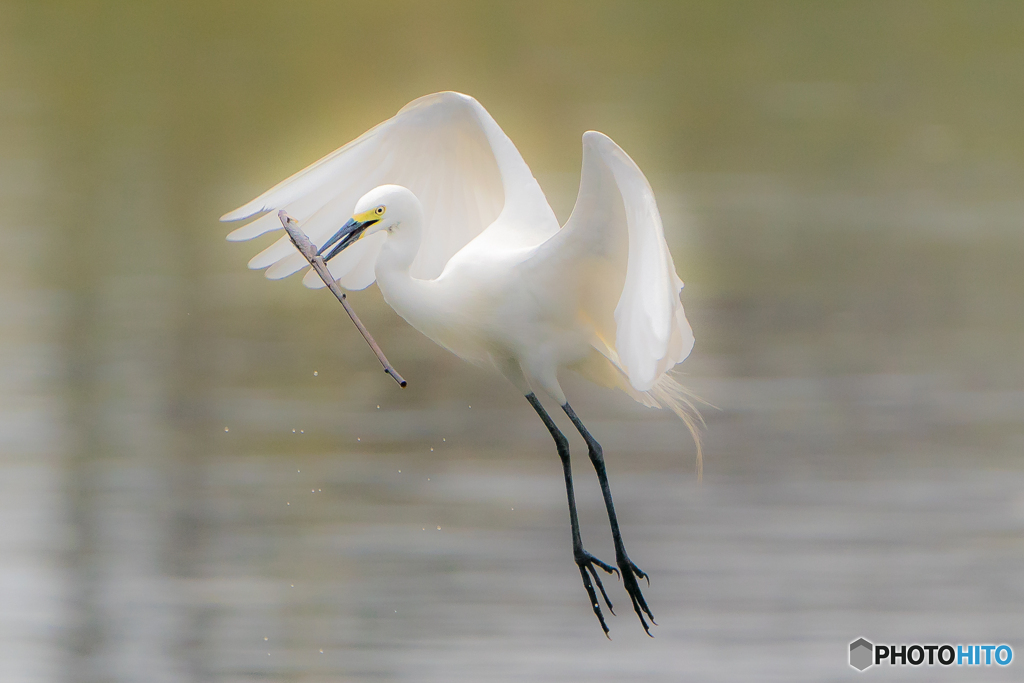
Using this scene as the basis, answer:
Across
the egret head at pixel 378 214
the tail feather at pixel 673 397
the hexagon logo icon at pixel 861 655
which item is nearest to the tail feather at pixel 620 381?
the tail feather at pixel 673 397

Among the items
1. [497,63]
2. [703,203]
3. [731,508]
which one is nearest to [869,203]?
[703,203]

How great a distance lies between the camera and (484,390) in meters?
5.08

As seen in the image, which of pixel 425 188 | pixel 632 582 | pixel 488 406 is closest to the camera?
pixel 632 582

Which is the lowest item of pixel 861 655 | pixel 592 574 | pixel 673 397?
pixel 861 655

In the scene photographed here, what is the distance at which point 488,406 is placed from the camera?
16.3ft

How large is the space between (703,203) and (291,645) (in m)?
3.13

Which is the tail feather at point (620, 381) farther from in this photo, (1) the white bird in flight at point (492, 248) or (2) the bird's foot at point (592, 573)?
(2) the bird's foot at point (592, 573)

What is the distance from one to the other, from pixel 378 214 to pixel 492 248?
319 mm

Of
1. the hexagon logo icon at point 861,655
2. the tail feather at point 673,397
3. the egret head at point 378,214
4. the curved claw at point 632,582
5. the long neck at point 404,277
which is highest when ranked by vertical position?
the egret head at point 378,214

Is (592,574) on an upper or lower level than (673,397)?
lower

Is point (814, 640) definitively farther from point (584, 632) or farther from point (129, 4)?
point (129, 4)

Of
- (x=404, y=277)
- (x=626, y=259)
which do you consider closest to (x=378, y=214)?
(x=404, y=277)

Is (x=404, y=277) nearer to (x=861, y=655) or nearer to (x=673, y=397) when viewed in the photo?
(x=673, y=397)

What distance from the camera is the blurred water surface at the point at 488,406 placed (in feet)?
12.9
